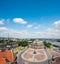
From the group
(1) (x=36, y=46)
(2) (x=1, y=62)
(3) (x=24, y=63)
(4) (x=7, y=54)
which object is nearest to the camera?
(2) (x=1, y=62)

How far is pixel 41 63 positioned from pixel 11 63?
1051cm

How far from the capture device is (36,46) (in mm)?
61625

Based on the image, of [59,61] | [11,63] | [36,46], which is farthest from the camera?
[36,46]

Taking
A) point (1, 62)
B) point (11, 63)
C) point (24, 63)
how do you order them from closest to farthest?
point (1, 62), point (11, 63), point (24, 63)

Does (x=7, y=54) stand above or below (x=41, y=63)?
above

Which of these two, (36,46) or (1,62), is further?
(36,46)

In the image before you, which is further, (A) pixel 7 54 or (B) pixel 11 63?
(A) pixel 7 54

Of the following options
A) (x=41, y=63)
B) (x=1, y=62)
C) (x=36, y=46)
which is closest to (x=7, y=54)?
(x=1, y=62)

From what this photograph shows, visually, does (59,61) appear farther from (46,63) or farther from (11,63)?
(46,63)

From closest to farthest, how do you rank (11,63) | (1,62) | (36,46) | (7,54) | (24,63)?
(1,62) < (11,63) < (7,54) < (24,63) < (36,46)

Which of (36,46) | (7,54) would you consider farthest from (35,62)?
(36,46)

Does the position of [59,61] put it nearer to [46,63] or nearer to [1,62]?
[1,62]

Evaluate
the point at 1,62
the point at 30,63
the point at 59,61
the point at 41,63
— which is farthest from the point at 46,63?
the point at 59,61

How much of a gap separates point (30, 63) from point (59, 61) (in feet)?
61.9
